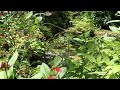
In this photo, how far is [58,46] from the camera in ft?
16.6

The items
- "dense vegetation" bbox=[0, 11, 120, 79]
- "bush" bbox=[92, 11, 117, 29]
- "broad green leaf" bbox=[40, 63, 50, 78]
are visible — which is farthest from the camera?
"bush" bbox=[92, 11, 117, 29]

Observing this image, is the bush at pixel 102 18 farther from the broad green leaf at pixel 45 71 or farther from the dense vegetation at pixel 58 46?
the broad green leaf at pixel 45 71

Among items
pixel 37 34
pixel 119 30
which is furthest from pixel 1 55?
pixel 119 30

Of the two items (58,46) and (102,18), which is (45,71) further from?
(102,18)

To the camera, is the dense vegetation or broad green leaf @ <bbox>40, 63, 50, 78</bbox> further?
the dense vegetation

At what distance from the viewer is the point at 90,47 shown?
3.63ft

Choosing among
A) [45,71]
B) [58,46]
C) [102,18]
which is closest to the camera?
[45,71]

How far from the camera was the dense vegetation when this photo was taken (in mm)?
985

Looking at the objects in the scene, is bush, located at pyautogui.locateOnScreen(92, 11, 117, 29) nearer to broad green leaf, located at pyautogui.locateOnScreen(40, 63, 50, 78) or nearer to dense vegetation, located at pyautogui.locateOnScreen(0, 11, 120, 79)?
dense vegetation, located at pyautogui.locateOnScreen(0, 11, 120, 79)

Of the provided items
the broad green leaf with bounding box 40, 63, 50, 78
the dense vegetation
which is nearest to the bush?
the dense vegetation

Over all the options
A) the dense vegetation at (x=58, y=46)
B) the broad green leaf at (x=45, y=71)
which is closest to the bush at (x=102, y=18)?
the dense vegetation at (x=58, y=46)

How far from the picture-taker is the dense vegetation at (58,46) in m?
0.98

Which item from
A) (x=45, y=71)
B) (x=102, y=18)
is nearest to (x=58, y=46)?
(x=102, y=18)
